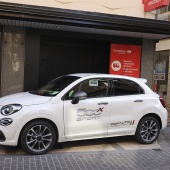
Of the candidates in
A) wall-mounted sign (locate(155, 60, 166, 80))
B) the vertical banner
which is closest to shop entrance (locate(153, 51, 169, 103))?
wall-mounted sign (locate(155, 60, 166, 80))

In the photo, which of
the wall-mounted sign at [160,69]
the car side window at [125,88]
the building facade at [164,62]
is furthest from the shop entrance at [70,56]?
the wall-mounted sign at [160,69]

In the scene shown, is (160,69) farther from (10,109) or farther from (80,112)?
(10,109)

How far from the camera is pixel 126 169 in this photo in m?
5.54

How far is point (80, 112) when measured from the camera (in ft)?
21.2

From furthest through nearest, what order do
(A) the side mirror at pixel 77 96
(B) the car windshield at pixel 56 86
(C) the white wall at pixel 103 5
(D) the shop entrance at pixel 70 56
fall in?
(D) the shop entrance at pixel 70 56
(C) the white wall at pixel 103 5
(B) the car windshield at pixel 56 86
(A) the side mirror at pixel 77 96

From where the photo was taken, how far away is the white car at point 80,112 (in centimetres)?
599

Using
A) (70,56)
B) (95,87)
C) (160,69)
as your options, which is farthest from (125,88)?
(160,69)

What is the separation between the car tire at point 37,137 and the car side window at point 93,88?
911 millimetres

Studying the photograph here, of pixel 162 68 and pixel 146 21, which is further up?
pixel 146 21

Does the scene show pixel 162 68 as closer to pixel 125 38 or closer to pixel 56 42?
pixel 125 38

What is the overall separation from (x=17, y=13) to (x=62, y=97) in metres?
3.26

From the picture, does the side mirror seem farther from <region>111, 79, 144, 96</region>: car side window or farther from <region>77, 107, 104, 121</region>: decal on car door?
<region>111, 79, 144, 96</region>: car side window

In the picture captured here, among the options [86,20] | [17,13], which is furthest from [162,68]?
[17,13]

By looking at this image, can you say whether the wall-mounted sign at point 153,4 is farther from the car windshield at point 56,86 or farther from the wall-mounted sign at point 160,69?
the wall-mounted sign at point 160,69
